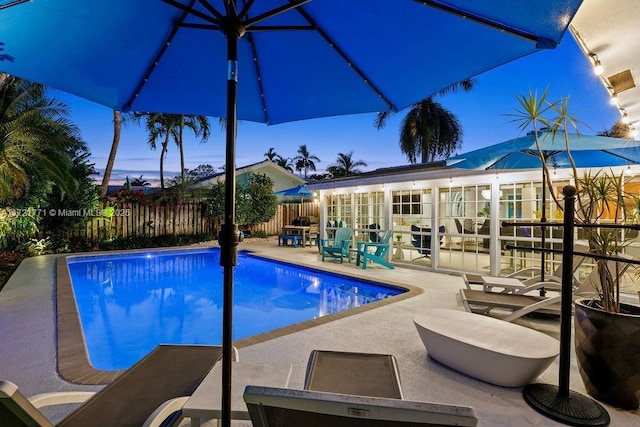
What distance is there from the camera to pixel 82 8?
1.90 metres

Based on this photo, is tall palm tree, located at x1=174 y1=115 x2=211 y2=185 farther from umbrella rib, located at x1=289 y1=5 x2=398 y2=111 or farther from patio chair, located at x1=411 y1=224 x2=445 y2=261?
umbrella rib, located at x1=289 y1=5 x2=398 y2=111

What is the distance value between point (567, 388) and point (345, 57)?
3.04 meters

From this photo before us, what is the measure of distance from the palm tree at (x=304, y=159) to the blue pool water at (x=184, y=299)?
37807 mm

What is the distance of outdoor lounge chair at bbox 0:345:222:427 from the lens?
119 centimetres

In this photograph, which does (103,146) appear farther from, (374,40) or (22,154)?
(374,40)

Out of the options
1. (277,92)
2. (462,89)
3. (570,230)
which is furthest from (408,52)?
(462,89)

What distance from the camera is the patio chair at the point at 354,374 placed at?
1.99 meters

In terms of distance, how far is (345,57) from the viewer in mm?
2492

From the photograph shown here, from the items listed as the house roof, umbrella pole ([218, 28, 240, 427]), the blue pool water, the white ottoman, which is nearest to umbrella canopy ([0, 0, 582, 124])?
umbrella pole ([218, 28, 240, 427])

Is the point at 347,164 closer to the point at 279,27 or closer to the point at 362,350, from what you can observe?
the point at 362,350

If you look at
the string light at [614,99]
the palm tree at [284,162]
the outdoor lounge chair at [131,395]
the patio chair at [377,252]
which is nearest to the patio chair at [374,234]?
the patio chair at [377,252]

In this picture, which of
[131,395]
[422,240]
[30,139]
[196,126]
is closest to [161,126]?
[196,126]

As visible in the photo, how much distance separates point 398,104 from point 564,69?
30.8 metres

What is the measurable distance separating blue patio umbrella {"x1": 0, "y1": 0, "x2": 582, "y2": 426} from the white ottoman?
84.9 inches
